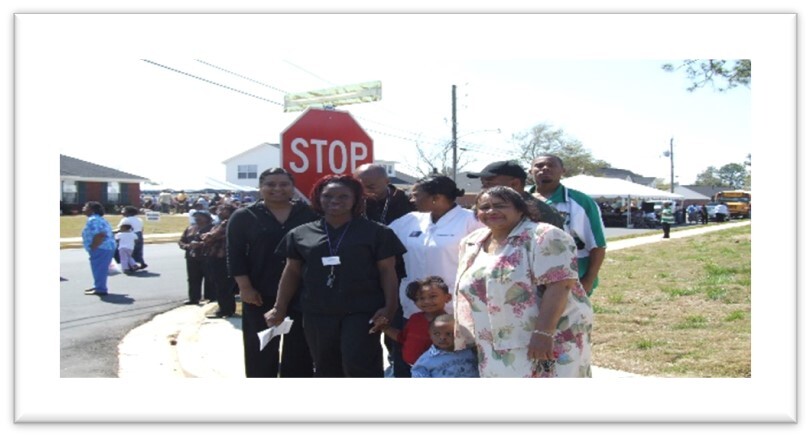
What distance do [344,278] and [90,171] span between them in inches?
1784

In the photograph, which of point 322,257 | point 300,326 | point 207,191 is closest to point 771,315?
point 322,257

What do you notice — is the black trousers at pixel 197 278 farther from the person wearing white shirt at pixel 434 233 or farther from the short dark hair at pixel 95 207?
the person wearing white shirt at pixel 434 233

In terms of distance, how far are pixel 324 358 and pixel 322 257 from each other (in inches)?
26.0

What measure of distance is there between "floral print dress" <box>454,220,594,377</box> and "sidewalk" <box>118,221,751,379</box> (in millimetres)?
2369

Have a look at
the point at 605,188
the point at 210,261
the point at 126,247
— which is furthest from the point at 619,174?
the point at 210,261

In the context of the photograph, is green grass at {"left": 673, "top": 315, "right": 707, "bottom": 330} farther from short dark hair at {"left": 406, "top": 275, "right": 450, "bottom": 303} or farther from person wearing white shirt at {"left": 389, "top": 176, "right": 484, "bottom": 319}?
short dark hair at {"left": 406, "top": 275, "right": 450, "bottom": 303}

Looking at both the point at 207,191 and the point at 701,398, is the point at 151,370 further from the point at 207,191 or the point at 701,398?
the point at 207,191

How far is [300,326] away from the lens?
507 centimetres

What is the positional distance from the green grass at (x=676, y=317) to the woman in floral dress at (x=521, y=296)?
262 cm

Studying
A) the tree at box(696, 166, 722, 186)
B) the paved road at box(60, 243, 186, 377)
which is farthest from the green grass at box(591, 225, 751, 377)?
the tree at box(696, 166, 722, 186)

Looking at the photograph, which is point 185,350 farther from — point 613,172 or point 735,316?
point 613,172

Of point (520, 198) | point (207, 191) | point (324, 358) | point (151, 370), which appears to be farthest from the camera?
point (207, 191)

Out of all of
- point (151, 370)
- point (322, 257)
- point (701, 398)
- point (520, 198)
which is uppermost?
point (520, 198)

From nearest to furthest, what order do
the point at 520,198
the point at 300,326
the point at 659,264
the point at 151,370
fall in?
the point at 520,198 → the point at 300,326 → the point at 151,370 → the point at 659,264
